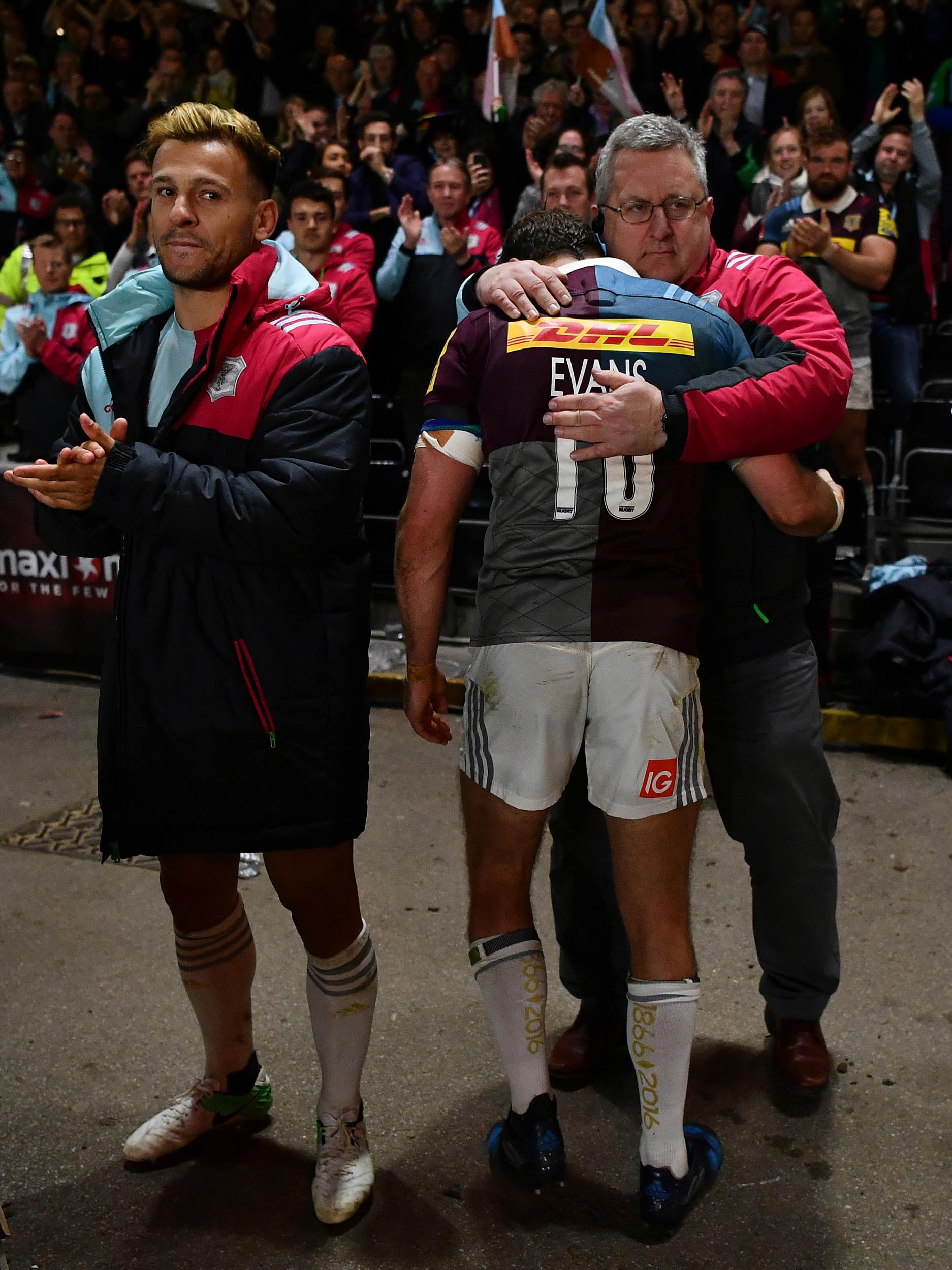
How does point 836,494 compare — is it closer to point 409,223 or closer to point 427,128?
point 409,223

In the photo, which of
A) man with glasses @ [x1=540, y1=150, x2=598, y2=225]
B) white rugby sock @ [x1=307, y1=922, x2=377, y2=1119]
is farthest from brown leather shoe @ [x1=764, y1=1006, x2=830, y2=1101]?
man with glasses @ [x1=540, y1=150, x2=598, y2=225]

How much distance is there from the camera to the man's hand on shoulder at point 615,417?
83.7 inches

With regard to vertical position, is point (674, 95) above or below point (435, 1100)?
above

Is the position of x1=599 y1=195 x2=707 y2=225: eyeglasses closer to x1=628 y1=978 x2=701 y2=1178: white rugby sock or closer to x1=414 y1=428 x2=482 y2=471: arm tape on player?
x1=414 y1=428 x2=482 y2=471: arm tape on player

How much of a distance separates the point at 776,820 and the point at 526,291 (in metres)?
1.31

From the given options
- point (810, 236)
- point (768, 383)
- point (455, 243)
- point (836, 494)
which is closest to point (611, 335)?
point (768, 383)

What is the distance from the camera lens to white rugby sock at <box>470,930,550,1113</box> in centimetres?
240

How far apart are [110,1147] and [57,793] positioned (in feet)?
7.88

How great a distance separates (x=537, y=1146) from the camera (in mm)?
2469

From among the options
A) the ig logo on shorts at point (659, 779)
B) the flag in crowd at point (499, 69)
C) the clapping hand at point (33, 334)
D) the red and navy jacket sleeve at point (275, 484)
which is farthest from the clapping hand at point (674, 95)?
the ig logo on shorts at point (659, 779)

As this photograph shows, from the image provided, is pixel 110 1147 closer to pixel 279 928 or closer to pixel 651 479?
pixel 279 928

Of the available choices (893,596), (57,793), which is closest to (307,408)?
(57,793)

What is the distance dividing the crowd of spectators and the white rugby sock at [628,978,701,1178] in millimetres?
4132

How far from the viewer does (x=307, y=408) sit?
7.17 ft
